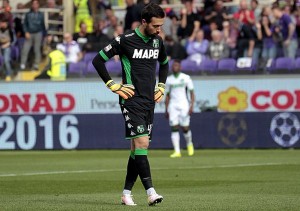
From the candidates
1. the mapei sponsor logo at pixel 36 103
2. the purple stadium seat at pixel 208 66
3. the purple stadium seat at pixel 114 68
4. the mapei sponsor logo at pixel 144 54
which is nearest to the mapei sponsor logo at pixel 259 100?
the purple stadium seat at pixel 208 66

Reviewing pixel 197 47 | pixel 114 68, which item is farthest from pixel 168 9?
pixel 114 68

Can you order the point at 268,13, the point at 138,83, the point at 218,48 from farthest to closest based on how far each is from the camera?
the point at 218,48
the point at 268,13
the point at 138,83

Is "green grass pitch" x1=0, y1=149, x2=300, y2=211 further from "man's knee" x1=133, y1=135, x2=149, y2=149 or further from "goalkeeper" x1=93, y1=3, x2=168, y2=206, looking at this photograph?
"man's knee" x1=133, y1=135, x2=149, y2=149

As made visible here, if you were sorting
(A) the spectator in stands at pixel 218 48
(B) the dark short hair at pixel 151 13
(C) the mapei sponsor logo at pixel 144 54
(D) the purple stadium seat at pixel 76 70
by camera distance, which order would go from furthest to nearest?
(D) the purple stadium seat at pixel 76 70 → (A) the spectator in stands at pixel 218 48 → (C) the mapei sponsor logo at pixel 144 54 → (B) the dark short hair at pixel 151 13

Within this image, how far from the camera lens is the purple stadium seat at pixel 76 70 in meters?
28.8

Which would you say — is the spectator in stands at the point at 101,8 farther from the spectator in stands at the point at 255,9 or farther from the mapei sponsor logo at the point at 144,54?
the mapei sponsor logo at the point at 144,54

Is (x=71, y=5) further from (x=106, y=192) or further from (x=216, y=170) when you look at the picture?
(x=106, y=192)

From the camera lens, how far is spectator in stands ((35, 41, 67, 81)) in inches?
1136

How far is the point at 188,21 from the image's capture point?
28547 mm

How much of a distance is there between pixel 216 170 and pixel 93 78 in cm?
1090

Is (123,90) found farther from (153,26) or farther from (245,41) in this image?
(245,41)

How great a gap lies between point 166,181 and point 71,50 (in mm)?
14149

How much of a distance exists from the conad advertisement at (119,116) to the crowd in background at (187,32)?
999mm

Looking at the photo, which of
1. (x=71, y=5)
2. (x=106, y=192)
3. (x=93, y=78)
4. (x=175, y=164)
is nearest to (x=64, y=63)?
(x=93, y=78)
